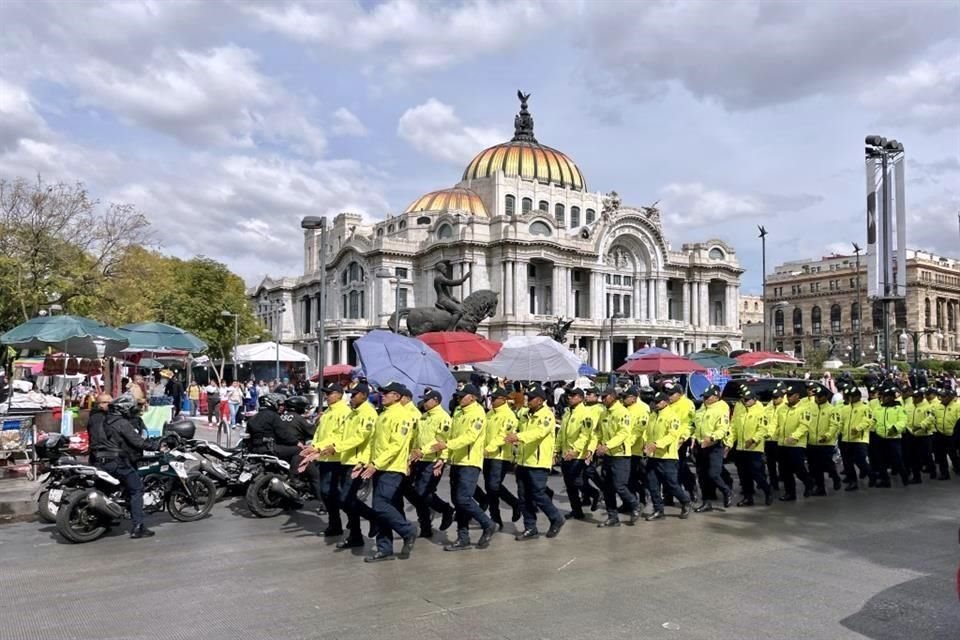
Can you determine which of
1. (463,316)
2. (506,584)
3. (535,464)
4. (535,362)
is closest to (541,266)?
(463,316)

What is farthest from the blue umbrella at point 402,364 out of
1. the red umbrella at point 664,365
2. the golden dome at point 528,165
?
the golden dome at point 528,165

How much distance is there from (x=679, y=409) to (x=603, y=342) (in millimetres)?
59981

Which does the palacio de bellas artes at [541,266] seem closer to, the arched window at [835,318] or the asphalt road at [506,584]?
the arched window at [835,318]

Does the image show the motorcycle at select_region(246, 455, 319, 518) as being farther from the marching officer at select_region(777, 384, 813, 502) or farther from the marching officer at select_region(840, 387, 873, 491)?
the marching officer at select_region(840, 387, 873, 491)

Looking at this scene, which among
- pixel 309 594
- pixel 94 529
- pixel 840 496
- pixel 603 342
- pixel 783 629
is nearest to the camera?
pixel 783 629

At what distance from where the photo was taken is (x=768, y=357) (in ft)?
88.0

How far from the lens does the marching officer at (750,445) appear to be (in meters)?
11.5

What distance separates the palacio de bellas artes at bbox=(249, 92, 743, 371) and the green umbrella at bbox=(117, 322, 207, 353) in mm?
43899

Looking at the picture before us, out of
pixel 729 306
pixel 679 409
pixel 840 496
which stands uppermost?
pixel 729 306

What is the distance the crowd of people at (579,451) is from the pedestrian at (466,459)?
0.01 meters

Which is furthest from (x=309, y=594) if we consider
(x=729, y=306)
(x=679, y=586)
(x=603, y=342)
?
(x=729, y=306)

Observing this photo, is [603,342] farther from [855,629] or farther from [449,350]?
[855,629]

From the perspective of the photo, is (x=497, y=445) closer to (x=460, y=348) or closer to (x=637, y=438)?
(x=637, y=438)

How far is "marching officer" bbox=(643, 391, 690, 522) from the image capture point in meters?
10.2
